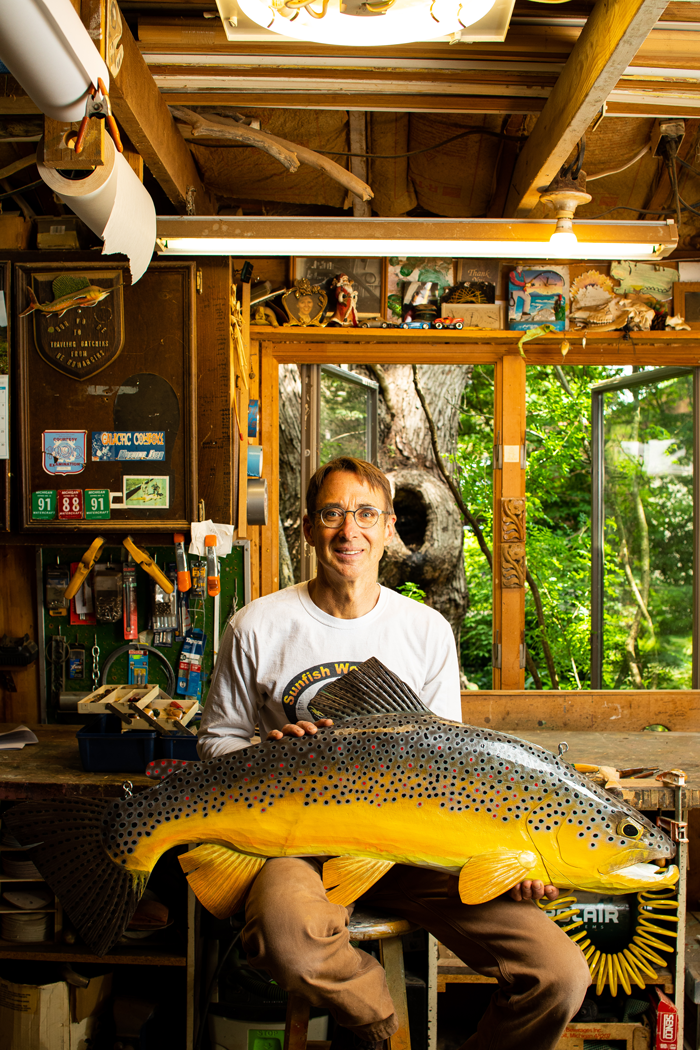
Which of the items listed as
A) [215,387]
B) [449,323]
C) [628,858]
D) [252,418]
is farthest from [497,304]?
[628,858]

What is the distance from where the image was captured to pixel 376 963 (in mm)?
1771

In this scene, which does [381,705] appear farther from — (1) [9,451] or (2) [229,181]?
(2) [229,181]

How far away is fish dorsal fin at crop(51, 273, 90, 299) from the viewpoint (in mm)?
3146

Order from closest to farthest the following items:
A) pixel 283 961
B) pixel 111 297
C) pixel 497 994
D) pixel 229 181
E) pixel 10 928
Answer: pixel 283 961
pixel 497 994
pixel 10 928
pixel 111 297
pixel 229 181

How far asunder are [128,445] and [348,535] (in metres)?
1.42

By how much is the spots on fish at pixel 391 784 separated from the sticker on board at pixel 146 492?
5.36 ft

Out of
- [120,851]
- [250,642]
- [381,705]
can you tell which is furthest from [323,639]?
[120,851]

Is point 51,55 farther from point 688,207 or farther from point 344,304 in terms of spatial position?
point 688,207

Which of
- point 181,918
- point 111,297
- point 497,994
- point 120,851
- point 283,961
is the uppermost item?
point 111,297

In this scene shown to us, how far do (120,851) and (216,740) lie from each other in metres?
0.42

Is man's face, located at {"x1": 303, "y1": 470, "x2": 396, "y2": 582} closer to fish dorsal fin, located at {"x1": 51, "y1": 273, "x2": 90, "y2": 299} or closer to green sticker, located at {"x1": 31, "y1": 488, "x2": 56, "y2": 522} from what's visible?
green sticker, located at {"x1": 31, "y1": 488, "x2": 56, "y2": 522}

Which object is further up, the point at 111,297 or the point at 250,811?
the point at 111,297

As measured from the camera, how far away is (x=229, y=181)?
11.6ft

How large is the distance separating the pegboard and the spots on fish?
5.52 ft
